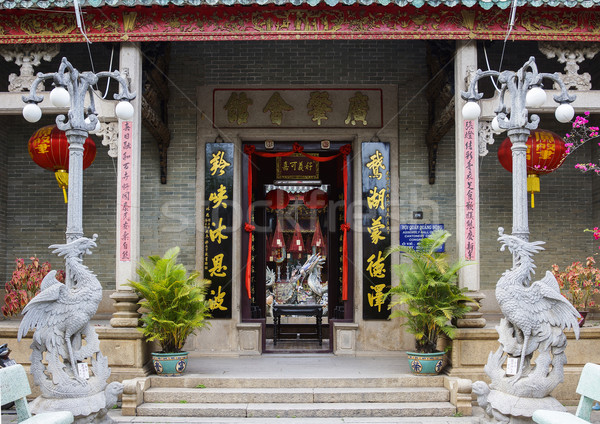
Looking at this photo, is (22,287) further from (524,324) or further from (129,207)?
(524,324)

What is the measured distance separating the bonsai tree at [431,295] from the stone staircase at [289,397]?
0.57 metres

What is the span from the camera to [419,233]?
9641 millimetres

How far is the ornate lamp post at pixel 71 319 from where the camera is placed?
573cm

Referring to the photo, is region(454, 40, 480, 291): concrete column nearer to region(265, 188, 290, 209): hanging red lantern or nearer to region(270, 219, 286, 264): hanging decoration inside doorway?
region(265, 188, 290, 209): hanging red lantern

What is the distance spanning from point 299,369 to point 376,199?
3.04 meters

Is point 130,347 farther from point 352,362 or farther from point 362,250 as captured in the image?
point 362,250

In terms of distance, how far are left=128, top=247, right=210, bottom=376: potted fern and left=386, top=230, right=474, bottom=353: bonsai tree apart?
2509 mm

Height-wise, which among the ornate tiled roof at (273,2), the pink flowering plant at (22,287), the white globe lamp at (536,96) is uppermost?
the ornate tiled roof at (273,2)

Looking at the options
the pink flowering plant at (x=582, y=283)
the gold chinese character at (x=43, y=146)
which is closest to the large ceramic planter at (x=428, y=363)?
the pink flowering plant at (x=582, y=283)

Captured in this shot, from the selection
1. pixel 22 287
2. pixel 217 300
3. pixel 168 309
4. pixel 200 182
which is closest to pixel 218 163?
pixel 200 182

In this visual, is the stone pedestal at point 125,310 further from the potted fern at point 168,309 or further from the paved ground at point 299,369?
the paved ground at point 299,369

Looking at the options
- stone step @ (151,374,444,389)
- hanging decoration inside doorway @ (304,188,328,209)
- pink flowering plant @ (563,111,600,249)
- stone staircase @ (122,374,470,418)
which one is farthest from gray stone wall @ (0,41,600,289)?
hanging decoration inside doorway @ (304,188,328,209)

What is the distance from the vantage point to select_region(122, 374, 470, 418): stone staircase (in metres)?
6.71

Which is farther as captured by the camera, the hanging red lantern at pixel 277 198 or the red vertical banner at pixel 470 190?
the hanging red lantern at pixel 277 198
